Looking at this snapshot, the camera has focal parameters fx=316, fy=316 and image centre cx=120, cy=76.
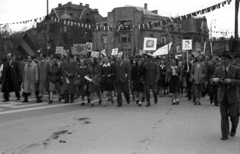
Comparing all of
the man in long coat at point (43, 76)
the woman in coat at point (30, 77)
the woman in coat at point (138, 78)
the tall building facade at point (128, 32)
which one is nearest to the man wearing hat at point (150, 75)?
the woman in coat at point (138, 78)

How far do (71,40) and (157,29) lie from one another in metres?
20.6

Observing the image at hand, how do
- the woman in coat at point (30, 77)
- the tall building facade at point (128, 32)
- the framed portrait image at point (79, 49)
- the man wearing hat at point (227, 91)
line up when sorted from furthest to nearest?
1. the tall building facade at point (128, 32)
2. the framed portrait image at point (79, 49)
3. the woman in coat at point (30, 77)
4. the man wearing hat at point (227, 91)

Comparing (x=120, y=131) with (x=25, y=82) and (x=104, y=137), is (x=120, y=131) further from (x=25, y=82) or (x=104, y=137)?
(x=25, y=82)

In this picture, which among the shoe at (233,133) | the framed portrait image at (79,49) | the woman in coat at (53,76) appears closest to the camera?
the shoe at (233,133)

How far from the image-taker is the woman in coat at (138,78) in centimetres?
1338

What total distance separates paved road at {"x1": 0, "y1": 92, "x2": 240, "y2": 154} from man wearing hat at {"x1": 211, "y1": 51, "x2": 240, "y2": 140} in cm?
43

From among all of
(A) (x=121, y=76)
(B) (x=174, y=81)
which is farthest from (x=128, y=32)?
(A) (x=121, y=76)

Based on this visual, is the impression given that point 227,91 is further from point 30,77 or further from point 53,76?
point 30,77

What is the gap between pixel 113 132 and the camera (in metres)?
7.73

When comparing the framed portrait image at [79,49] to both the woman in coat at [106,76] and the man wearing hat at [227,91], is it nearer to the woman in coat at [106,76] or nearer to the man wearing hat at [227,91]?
the woman in coat at [106,76]

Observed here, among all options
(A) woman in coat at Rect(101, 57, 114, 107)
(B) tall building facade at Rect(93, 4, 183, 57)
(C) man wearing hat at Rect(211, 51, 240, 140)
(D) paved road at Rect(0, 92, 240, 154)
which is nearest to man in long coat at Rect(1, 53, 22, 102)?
(D) paved road at Rect(0, 92, 240, 154)

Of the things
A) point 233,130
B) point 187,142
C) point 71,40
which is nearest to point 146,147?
point 187,142

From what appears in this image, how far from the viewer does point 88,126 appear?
28.0ft

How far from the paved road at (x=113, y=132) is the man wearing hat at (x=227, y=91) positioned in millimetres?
434
